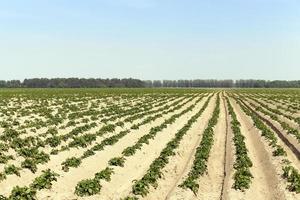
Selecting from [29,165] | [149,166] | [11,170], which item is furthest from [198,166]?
Answer: [11,170]

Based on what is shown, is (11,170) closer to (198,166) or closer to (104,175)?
(104,175)

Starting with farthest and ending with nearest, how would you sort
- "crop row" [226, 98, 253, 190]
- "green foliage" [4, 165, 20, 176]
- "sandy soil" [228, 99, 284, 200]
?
"green foliage" [4, 165, 20, 176]
"crop row" [226, 98, 253, 190]
"sandy soil" [228, 99, 284, 200]

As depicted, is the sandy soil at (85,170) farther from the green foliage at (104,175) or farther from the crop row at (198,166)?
the crop row at (198,166)

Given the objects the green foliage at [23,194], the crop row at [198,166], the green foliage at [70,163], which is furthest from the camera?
the green foliage at [70,163]

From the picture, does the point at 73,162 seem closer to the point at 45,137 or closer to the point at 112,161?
the point at 112,161

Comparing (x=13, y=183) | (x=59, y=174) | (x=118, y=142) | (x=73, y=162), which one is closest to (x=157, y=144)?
(x=118, y=142)

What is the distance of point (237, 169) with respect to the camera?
16625mm

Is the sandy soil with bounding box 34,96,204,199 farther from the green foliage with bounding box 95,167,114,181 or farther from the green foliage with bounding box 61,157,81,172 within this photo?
the green foliage with bounding box 95,167,114,181

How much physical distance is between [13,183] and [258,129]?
1781 centimetres

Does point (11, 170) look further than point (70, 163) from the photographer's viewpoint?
No

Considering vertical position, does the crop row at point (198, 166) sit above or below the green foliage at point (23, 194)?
below

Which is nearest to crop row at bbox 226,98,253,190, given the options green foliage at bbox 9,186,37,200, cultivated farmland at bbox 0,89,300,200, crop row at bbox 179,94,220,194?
cultivated farmland at bbox 0,89,300,200

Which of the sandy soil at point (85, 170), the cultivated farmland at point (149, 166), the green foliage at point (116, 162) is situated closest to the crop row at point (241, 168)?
the cultivated farmland at point (149, 166)

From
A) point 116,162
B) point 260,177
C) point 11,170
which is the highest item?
point 11,170
